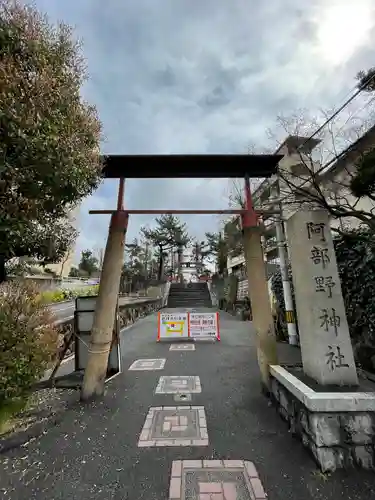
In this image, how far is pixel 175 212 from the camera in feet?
16.4

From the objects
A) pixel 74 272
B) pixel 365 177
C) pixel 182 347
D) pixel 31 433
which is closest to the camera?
pixel 31 433

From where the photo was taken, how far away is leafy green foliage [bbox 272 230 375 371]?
467 centimetres

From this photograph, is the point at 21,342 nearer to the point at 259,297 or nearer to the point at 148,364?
the point at 259,297

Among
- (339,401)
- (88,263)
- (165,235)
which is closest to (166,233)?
(165,235)

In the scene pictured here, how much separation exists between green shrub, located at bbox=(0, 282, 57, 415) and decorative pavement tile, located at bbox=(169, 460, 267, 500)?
1.99 metres

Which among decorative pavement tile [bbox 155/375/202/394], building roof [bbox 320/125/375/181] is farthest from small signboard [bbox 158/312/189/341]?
building roof [bbox 320/125/375/181]

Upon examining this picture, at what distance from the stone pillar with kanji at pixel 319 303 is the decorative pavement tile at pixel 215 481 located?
54.5 inches

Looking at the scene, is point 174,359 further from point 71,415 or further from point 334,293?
point 334,293

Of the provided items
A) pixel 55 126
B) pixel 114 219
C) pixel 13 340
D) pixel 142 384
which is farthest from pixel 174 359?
pixel 55 126

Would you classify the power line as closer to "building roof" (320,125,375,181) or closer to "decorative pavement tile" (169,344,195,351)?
"building roof" (320,125,375,181)

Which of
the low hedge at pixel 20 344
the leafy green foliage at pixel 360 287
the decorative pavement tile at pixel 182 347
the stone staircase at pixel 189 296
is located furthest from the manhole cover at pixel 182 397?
the stone staircase at pixel 189 296

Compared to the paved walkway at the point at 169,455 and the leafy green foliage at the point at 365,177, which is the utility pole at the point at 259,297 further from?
the leafy green foliage at the point at 365,177

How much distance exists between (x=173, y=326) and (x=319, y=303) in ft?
22.5

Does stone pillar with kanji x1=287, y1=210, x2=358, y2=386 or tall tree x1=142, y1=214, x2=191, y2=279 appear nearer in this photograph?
stone pillar with kanji x1=287, y1=210, x2=358, y2=386
